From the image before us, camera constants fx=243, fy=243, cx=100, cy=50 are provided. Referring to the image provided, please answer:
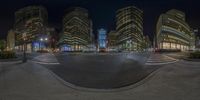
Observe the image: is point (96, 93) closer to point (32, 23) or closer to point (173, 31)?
point (32, 23)

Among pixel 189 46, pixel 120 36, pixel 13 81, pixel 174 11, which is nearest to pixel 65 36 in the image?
pixel 120 36

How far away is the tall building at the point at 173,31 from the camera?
350 feet

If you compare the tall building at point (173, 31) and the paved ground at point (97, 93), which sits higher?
the tall building at point (173, 31)

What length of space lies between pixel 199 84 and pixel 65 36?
132m

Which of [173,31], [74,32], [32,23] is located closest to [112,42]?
[74,32]

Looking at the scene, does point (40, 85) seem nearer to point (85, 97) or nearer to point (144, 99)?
point (85, 97)

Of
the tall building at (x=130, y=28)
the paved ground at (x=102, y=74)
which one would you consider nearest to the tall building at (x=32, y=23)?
the tall building at (x=130, y=28)

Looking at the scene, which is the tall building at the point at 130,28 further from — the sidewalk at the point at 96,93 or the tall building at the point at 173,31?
the sidewalk at the point at 96,93

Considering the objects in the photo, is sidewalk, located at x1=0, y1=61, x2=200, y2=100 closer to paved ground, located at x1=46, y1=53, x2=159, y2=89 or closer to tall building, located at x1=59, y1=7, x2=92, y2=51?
paved ground, located at x1=46, y1=53, x2=159, y2=89

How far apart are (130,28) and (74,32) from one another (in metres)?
36.1

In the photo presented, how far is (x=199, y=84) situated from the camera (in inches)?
453

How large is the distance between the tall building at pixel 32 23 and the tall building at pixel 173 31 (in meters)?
48.4

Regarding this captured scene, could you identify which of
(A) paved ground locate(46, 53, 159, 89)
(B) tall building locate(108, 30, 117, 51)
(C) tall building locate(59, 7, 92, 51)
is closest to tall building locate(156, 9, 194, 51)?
(C) tall building locate(59, 7, 92, 51)

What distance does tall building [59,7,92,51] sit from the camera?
116381mm
